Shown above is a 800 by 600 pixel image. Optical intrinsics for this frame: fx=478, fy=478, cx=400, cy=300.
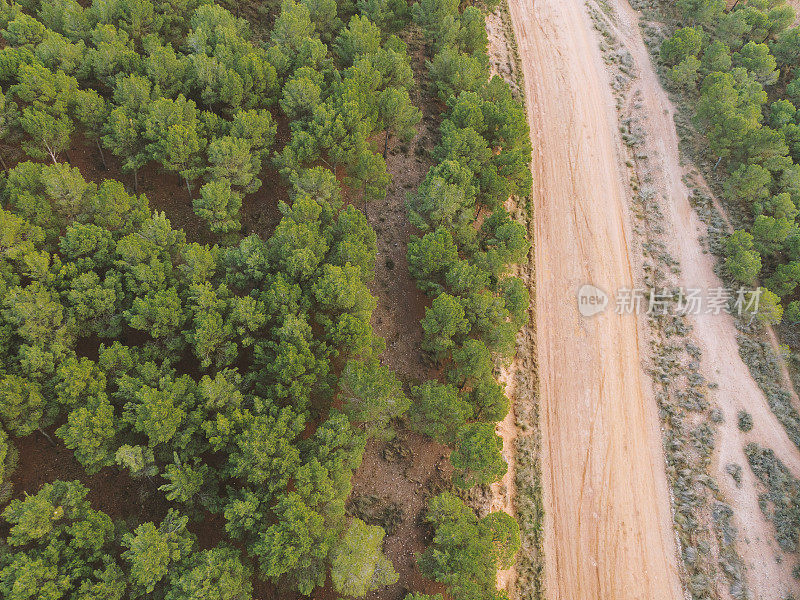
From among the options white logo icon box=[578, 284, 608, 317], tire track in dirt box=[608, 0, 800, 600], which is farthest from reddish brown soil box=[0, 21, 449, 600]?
tire track in dirt box=[608, 0, 800, 600]

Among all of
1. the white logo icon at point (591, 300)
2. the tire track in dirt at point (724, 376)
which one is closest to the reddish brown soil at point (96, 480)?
the white logo icon at point (591, 300)

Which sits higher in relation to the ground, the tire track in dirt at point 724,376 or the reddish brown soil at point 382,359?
the tire track in dirt at point 724,376

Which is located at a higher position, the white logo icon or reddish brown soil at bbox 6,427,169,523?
the white logo icon

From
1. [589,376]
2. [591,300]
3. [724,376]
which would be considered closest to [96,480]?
[589,376]

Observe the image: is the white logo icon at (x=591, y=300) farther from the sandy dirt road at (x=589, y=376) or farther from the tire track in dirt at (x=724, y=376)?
the tire track in dirt at (x=724, y=376)

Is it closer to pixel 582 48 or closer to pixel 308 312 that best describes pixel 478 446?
pixel 308 312

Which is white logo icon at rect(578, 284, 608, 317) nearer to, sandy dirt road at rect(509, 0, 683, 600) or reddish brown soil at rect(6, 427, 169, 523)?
sandy dirt road at rect(509, 0, 683, 600)
